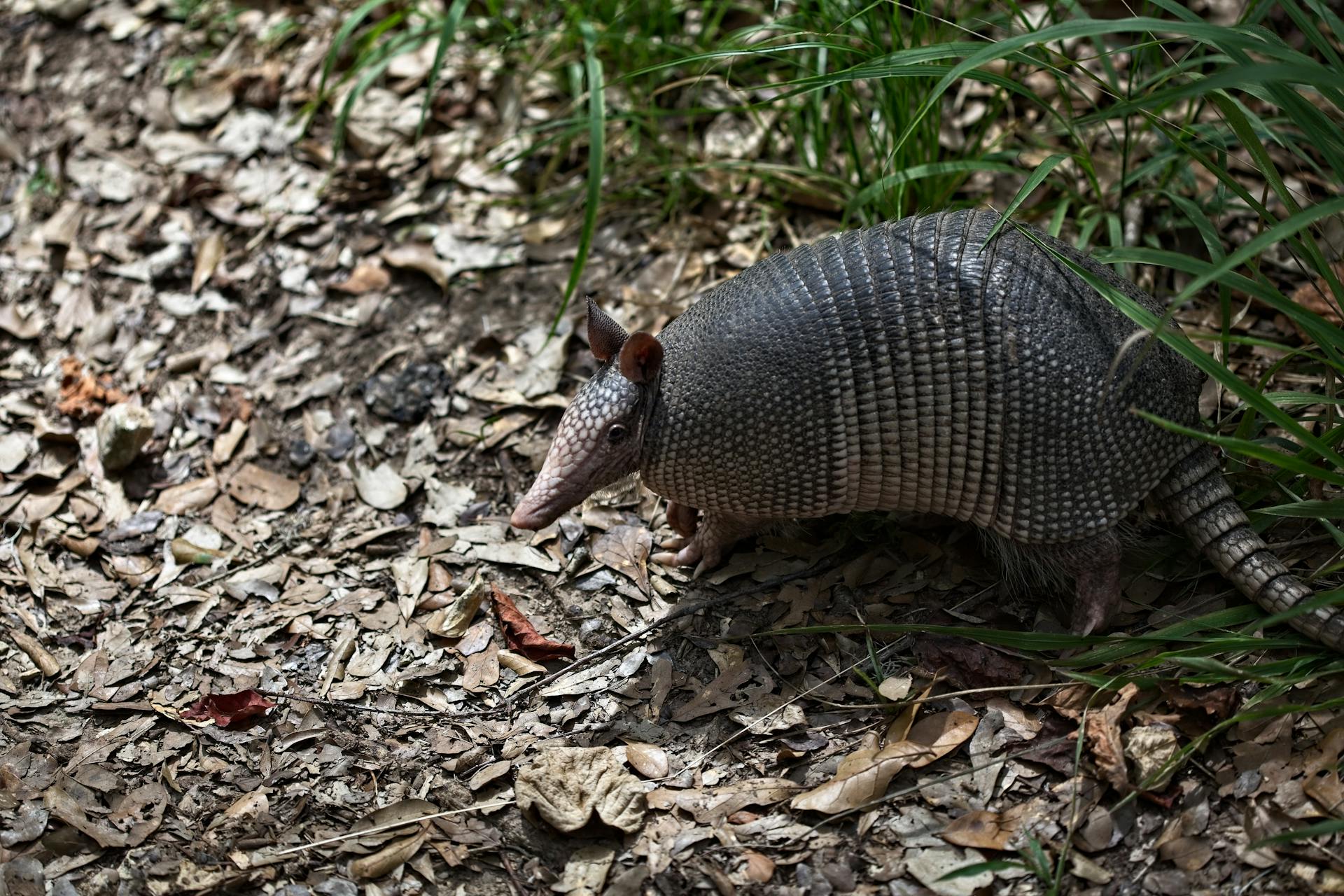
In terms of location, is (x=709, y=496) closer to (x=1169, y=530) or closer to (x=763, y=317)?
(x=763, y=317)

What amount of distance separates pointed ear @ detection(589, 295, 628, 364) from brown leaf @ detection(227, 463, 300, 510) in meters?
2.05

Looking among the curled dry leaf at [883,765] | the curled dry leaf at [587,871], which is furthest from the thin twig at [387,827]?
the curled dry leaf at [883,765]

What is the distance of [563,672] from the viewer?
15.1ft

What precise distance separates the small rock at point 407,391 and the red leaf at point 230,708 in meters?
1.76

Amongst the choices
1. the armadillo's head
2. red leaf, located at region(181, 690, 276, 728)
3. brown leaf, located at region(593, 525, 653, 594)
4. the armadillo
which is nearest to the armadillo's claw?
brown leaf, located at region(593, 525, 653, 594)

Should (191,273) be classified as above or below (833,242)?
below

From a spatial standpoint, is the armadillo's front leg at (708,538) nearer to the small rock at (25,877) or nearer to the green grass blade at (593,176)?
the green grass blade at (593,176)

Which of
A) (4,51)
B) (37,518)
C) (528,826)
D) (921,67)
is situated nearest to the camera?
(528,826)

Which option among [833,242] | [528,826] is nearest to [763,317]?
[833,242]

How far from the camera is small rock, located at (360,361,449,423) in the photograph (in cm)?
577

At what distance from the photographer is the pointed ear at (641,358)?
13.6ft

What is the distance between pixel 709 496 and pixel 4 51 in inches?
271

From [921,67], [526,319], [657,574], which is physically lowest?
[657,574]

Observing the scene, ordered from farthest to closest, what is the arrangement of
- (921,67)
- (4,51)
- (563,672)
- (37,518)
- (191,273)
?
1. (4,51)
2. (191,273)
3. (37,518)
4. (563,672)
5. (921,67)
